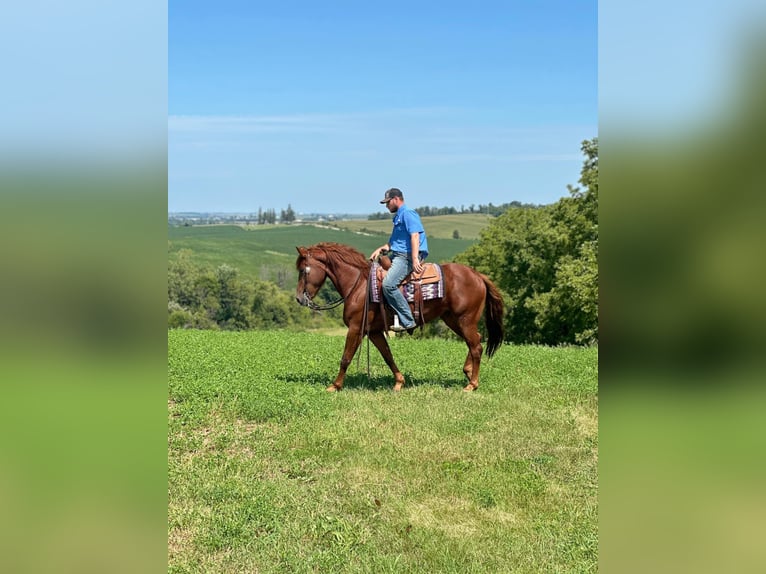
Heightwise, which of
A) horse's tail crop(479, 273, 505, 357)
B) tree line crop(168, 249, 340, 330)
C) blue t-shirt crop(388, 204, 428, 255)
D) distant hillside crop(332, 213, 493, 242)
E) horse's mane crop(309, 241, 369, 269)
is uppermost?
distant hillside crop(332, 213, 493, 242)

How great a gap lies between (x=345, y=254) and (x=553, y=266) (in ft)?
108

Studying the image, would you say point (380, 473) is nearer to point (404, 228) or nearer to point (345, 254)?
point (404, 228)

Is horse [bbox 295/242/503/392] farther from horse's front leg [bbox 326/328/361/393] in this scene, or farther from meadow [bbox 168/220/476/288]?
meadow [bbox 168/220/476/288]

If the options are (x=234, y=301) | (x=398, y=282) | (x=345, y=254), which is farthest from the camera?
(x=234, y=301)

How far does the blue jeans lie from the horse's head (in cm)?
130

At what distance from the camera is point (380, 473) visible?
7.55m

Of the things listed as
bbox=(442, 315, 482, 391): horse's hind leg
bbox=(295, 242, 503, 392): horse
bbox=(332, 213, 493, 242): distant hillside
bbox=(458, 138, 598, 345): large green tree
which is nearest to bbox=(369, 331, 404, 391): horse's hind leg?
bbox=(295, 242, 503, 392): horse

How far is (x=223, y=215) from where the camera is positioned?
102625 millimetres

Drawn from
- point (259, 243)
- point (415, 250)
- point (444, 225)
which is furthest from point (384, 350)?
point (259, 243)

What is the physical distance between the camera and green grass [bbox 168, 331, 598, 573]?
5645 mm
